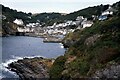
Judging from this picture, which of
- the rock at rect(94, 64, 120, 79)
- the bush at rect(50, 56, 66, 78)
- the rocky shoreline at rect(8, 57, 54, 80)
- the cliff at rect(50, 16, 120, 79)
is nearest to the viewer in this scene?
the rock at rect(94, 64, 120, 79)

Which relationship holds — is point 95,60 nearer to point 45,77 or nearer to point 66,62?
point 66,62

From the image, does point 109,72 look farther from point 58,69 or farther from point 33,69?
point 33,69

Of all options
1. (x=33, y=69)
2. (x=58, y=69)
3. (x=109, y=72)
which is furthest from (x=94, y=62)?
(x=33, y=69)

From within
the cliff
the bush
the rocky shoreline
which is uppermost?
the cliff

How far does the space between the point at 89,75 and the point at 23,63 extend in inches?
958

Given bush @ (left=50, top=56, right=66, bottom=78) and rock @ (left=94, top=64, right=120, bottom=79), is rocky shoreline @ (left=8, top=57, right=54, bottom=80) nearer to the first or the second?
bush @ (left=50, top=56, right=66, bottom=78)

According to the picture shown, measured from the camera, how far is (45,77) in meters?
48.6

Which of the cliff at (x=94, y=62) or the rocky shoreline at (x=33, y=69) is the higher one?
the cliff at (x=94, y=62)

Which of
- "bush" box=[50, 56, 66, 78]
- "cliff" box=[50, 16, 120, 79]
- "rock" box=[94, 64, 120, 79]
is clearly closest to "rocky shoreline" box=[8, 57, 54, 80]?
"bush" box=[50, 56, 66, 78]

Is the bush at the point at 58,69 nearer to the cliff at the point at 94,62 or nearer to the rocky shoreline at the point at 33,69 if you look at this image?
the cliff at the point at 94,62

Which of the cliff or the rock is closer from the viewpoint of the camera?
the rock

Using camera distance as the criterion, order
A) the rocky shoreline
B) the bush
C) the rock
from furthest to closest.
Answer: the rocky shoreline
the bush
the rock

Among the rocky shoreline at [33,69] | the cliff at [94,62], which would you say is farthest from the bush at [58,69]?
the rocky shoreline at [33,69]

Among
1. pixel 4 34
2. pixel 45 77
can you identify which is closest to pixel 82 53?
pixel 45 77
